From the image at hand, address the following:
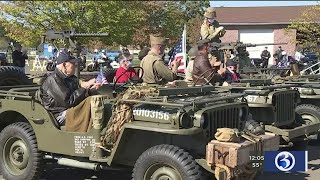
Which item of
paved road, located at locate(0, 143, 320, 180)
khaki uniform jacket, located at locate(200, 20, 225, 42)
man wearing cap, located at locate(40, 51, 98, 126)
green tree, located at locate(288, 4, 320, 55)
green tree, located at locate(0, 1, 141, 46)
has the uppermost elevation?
green tree, located at locate(0, 1, 141, 46)

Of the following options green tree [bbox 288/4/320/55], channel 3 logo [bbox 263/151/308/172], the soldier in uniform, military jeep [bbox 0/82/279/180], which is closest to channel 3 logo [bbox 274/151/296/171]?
channel 3 logo [bbox 263/151/308/172]

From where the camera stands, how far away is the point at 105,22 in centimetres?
2500

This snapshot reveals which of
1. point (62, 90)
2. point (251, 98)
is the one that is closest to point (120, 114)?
point (62, 90)

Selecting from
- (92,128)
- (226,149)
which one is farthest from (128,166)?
(226,149)

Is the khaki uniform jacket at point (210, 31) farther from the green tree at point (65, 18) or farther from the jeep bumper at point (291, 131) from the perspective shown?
the green tree at point (65, 18)

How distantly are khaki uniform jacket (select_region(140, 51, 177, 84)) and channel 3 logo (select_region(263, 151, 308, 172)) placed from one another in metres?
2.41

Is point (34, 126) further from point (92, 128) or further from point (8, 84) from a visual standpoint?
point (8, 84)

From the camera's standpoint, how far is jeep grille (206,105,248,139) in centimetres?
534

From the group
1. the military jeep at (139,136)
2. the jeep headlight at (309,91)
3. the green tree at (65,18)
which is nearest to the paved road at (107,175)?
the military jeep at (139,136)

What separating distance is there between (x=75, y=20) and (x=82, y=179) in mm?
18114

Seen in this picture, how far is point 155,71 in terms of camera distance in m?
7.41

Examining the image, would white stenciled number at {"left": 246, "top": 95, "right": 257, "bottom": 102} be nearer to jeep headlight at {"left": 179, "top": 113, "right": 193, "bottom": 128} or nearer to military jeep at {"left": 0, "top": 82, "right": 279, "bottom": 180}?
military jeep at {"left": 0, "top": 82, "right": 279, "bottom": 180}

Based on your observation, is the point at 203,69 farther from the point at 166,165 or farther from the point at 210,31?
the point at 210,31

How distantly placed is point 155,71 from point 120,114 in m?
1.99
